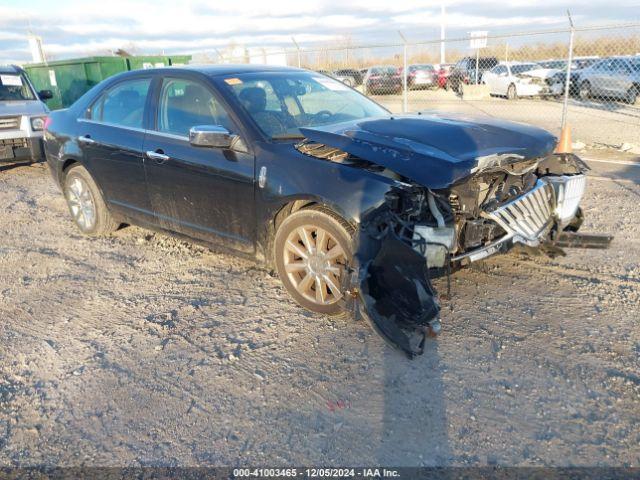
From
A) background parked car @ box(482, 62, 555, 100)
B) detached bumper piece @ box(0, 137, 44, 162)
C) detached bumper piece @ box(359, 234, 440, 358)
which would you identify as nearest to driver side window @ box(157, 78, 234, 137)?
detached bumper piece @ box(359, 234, 440, 358)

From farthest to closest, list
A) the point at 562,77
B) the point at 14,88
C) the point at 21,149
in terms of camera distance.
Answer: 1. the point at 562,77
2. the point at 14,88
3. the point at 21,149

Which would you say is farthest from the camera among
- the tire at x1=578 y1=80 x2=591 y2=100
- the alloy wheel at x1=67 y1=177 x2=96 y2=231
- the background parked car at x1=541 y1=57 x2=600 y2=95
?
the background parked car at x1=541 y1=57 x2=600 y2=95

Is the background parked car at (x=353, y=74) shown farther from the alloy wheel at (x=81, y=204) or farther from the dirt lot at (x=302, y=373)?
the dirt lot at (x=302, y=373)

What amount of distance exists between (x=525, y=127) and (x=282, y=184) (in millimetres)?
1956

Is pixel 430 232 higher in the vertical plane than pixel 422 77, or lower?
lower

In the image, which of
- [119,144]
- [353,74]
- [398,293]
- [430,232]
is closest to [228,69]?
[119,144]

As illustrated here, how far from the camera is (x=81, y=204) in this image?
582 cm

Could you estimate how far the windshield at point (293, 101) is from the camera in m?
4.23

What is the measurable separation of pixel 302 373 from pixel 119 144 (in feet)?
9.76

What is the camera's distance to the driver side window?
4309mm

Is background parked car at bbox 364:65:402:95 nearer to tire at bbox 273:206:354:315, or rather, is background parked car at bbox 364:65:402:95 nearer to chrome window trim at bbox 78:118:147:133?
chrome window trim at bbox 78:118:147:133

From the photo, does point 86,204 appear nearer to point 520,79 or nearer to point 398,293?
point 398,293

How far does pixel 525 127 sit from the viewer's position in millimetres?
4203

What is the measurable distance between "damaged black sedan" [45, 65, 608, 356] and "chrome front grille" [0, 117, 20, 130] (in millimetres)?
5390
